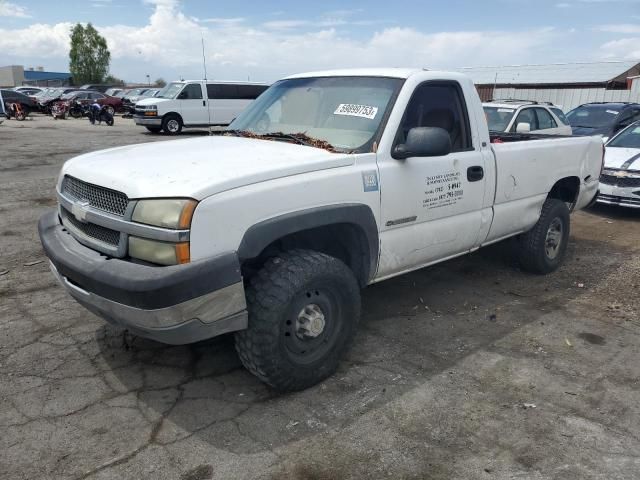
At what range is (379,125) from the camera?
3.61 meters

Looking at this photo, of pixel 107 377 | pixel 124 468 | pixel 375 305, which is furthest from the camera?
pixel 375 305

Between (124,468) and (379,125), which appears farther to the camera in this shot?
(379,125)

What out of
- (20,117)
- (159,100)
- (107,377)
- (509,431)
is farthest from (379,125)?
(20,117)

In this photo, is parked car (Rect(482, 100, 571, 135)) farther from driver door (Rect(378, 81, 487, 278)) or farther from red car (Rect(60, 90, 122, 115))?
red car (Rect(60, 90, 122, 115))

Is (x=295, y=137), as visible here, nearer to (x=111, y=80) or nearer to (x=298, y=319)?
(x=298, y=319)

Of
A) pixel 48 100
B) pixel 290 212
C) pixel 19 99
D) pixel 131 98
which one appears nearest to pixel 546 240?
pixel 290 212

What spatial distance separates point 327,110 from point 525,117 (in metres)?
7.57

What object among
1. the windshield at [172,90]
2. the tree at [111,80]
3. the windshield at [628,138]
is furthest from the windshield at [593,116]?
the tree at [111,80]

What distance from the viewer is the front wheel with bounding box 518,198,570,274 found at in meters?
5.28

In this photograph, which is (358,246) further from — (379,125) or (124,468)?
(124,468)

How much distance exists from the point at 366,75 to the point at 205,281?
219cm

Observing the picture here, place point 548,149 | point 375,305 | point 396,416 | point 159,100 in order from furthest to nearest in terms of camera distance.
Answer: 1. point 159,100
2. point 548,149
3. point 375,305
4. point 396,416

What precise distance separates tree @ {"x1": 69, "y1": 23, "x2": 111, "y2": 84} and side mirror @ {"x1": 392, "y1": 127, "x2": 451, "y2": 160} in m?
79.8

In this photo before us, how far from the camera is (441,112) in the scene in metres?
4.14
